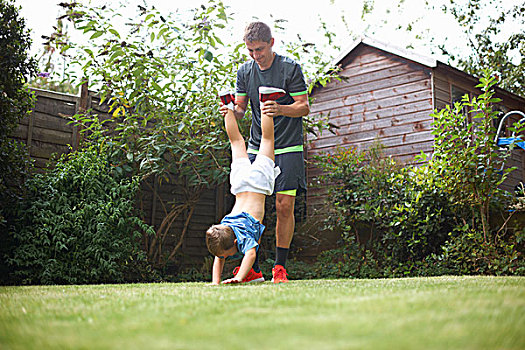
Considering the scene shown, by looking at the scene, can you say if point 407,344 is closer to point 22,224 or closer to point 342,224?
point 22,224

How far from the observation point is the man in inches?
139

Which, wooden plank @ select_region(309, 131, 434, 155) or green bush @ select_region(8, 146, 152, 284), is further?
wooden plank @ select_region(309, 131, 434, 155)

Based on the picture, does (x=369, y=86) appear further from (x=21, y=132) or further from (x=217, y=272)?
(x=217, y=272)

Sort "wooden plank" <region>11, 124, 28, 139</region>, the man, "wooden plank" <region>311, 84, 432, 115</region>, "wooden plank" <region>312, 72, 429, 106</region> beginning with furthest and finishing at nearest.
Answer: "wooden plank" <region>312, 72, 429, 106</region> → "wooden plank" <region>311, 84, 432, 115</region> → "wooden plank" <region>11, 124, 28, 139</region> → the man

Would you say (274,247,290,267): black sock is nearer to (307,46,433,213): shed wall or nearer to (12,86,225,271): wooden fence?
(12,86,225,271): wooden fence

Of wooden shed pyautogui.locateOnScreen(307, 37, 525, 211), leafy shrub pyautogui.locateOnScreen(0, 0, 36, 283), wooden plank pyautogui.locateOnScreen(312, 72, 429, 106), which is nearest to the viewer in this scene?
leafy shrub pyautogui.locateOnScreen(0, 0, 36, 283)

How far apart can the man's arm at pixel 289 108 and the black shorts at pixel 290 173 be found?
0.31 m

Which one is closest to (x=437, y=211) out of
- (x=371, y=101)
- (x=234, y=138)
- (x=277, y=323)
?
(x=234, y=138)

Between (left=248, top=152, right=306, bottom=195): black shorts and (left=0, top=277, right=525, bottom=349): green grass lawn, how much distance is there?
72.6 inches

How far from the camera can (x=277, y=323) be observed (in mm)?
1254

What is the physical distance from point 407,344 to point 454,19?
18731mm

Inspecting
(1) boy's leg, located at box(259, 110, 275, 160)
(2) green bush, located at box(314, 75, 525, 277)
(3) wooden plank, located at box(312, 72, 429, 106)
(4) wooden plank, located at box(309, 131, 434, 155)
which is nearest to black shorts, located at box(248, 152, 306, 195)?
(1) boy's leg, located at box(259, 110, 275, 160)

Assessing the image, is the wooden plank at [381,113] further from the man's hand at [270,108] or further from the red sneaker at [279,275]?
the red sneaker at [279,275]

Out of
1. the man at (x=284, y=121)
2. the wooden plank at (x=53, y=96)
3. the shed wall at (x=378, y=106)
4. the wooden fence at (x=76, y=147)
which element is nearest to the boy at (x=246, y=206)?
the man at (x=284, y=121)
